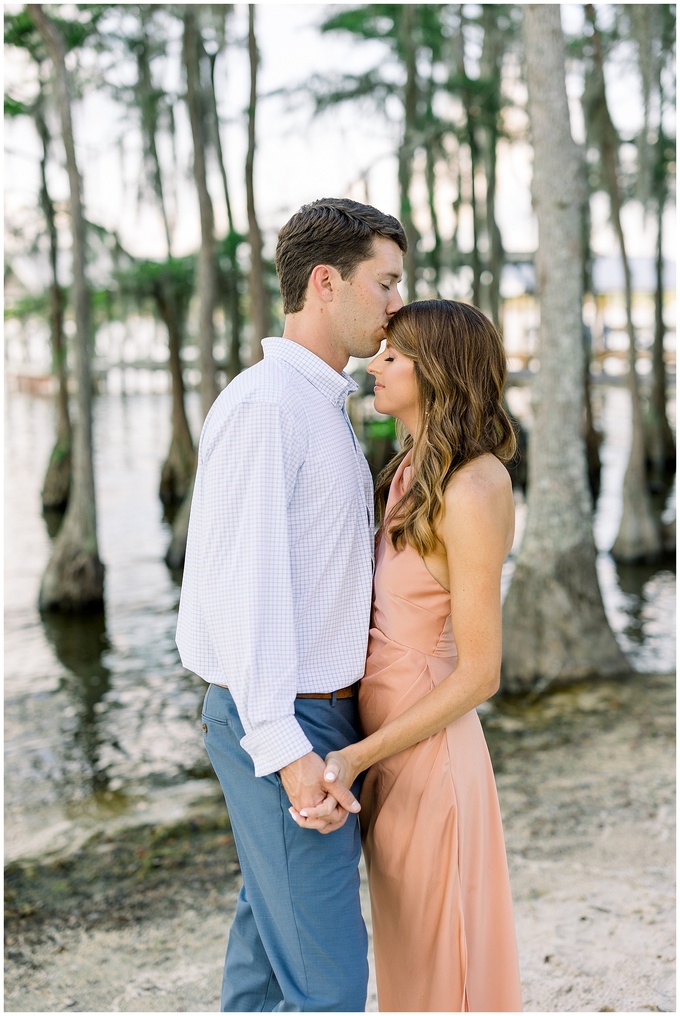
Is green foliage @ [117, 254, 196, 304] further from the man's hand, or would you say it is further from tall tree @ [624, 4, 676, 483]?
the man's hand

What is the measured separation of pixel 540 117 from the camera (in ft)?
23.3

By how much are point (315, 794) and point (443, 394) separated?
38.5 inches

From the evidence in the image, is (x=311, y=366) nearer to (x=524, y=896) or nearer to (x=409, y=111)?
(x=524, y=896)

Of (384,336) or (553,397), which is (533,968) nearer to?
(384,336)

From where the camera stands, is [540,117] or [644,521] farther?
[644,521]

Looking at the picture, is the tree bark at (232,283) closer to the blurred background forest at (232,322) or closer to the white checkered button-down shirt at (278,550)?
the blurred background forest at (232,322)

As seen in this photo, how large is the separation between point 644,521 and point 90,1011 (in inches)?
419

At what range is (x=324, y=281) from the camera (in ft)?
7.75

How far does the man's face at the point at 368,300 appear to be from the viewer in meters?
2.37

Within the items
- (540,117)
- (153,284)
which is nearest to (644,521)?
(540,117)

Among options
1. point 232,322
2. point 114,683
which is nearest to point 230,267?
point 232,322

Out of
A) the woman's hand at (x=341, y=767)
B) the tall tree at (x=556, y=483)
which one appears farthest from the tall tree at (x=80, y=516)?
the woman's hand at (x=341, y=767)

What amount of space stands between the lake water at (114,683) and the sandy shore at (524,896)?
2.12 ft

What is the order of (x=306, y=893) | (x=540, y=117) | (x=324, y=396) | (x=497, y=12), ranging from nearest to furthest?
1. (x=306, y=893)
2. (x=324, y=396)
3. (x=540, y=117)
4. (x=497, y=12)
